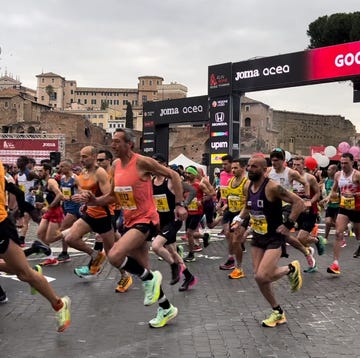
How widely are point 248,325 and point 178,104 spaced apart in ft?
83.6

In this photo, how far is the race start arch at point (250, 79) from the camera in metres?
18.5

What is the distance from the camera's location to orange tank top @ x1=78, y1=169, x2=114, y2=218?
24.0ft

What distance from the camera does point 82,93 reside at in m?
149

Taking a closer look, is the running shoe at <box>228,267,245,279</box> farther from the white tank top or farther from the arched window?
the arched window

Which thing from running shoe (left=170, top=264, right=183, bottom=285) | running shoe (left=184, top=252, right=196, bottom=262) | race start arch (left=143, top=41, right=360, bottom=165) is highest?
race start arch (left=143, top=41, right=360, bottom=165)

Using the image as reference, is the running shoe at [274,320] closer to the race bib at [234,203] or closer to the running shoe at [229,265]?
the running shoe at [229,265]

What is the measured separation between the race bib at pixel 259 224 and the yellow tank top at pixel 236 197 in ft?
9.66

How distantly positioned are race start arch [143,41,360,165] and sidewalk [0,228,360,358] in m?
12.4

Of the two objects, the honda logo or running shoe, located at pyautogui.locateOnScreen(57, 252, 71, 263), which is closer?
running shoe, located at pyautogui.locateOnScreen(57, 252, 71, 263)

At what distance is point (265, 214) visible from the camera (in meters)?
5.45

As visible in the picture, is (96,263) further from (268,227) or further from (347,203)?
(347,203)

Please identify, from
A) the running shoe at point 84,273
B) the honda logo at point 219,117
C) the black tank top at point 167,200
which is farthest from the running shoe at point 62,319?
the honda logo at point 219,117

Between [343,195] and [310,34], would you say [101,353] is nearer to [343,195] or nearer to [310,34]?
[343,195]

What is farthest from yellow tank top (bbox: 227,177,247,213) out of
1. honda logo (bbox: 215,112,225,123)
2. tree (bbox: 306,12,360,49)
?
tree (bbox: 306,12,360,49)
